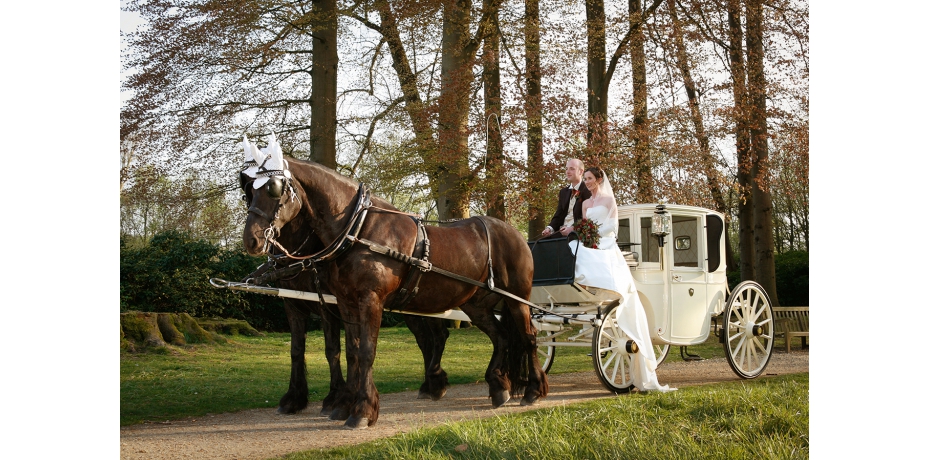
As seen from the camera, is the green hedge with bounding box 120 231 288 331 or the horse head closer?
the horse head

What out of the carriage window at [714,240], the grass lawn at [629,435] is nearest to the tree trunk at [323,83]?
the carriage window at [714,240]

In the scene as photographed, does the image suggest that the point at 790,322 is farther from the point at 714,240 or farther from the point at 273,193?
the point at 273,193

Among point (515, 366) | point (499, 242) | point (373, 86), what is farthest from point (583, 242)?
point (373, 86)

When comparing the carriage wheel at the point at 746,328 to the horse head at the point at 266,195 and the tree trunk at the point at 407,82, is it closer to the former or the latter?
the horse head at the point at 266,195

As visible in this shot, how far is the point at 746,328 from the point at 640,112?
15.6ft

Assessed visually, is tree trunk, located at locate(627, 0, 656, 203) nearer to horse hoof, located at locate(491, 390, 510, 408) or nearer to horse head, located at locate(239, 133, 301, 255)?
horse hoof, located at locate(491, 390, 510, 408)

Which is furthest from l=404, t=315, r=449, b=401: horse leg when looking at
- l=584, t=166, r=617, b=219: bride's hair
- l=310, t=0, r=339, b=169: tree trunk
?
l=310, t=0, r=339, b=169: tree trunk

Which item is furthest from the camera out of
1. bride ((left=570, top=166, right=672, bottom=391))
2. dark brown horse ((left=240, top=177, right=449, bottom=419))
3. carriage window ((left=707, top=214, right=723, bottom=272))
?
carriage window ((left=707, top=214, right=723, bottom=272))

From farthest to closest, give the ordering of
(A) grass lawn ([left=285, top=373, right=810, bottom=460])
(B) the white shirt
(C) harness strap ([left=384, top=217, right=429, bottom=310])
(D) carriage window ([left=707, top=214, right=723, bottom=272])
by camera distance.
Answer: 1. (D) carriage window ([left=707, top=214, right=723, bottom=272])
2. (B) the white shirt
3. (C) harness strap ([left=384, top=217, right=429, bottom=310])
4. (A) grass lawn ([left=285, top=373, right=810, bottom=460])

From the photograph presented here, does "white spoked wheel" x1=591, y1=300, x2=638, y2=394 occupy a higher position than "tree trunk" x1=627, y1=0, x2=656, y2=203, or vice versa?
"tree trunk" x1=627, y1=0, x2=656, y2=203

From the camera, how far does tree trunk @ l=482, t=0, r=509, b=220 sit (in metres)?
10.6

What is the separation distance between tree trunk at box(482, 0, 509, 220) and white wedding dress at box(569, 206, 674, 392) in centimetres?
413
